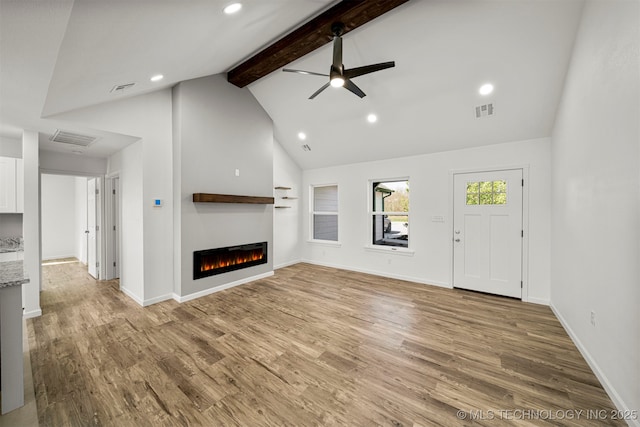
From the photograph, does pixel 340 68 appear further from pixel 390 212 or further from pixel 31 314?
pixel 31 314

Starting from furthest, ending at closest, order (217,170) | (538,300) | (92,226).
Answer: (92,226) < (217,170) < (538,300)

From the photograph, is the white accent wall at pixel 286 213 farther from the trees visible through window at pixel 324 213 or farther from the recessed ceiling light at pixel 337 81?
the recessed ceiling light at pixel 337 81

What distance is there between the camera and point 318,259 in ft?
20.7

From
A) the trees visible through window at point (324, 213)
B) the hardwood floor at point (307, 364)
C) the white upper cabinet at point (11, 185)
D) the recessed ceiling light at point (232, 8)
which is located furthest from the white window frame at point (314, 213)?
the white upper cabinet at point (11, 185)

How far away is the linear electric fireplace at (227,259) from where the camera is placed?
4.06 meters

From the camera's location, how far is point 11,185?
3232 mm

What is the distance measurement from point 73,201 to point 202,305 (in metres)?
6.69

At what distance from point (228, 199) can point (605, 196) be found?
4.42 m

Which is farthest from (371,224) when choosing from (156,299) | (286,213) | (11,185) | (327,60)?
(11,185)

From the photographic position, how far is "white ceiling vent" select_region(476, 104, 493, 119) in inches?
140

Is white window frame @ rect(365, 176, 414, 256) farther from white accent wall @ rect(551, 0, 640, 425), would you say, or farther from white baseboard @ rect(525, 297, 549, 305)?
white accent wall @ rect(551, 0, 640, 425)

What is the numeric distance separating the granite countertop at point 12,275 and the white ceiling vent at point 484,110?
5141 millimetres

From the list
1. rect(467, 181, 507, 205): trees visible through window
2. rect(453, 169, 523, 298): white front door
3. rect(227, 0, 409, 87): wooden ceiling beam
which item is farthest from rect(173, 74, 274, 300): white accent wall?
rect(467, 181, 507, 205): trees visible through window

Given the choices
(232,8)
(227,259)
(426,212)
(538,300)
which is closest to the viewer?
(232,8)
